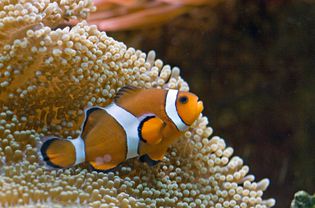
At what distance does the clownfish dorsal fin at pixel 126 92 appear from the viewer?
126 centimetres

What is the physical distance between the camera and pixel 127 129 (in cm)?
121

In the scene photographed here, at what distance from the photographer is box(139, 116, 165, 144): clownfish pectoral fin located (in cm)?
119

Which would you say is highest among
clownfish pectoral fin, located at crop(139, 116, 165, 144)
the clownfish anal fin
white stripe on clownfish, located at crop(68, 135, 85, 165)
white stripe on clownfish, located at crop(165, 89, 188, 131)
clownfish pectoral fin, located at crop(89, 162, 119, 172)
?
white stripe on clownfish, located at crop(165, 89, 188, 131)

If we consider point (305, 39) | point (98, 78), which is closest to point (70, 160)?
point (98, 78)

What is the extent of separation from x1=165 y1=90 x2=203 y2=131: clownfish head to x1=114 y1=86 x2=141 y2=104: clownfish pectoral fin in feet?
0.34

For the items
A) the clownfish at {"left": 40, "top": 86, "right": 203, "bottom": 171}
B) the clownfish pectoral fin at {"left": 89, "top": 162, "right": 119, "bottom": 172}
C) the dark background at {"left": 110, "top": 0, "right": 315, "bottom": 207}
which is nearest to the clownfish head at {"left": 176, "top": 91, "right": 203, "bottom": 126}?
the clownfish at {"left": 40, "top": 86, "right": 203, "bottom": 171}

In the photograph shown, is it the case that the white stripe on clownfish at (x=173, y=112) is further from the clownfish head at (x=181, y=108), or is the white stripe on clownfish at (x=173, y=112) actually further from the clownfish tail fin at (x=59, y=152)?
the clownfish tail fin at (x=59, y=152)

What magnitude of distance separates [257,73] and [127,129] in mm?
964

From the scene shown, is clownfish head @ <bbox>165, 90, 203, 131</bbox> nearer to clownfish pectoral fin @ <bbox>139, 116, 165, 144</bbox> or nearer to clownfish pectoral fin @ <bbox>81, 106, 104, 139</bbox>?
clownfish pectoral fin @ <bbox>139, 116, 165, 144</bbox>

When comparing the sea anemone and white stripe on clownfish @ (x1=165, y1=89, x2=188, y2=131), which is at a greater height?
the sea anemone

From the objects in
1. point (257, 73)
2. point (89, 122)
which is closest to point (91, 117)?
point (89, 122)

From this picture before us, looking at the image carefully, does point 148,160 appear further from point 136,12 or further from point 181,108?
point 136,12

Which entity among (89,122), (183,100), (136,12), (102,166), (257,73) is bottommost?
(102,166)

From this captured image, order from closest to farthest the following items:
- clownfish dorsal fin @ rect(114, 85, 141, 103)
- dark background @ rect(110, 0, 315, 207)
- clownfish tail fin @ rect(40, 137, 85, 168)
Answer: clownfish tail fin @ rect(40, 137, 85, 168)
clownfish dorsal fin @ rect(114, 85, 141, 103)
dark background @ rect(110, 0, 315, 207)
